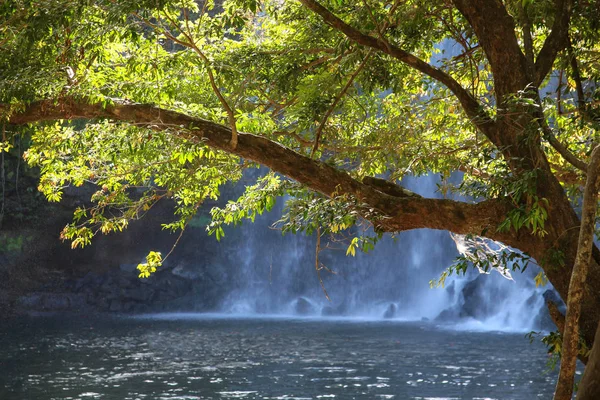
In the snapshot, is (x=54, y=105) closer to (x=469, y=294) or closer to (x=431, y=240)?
(x=469, y=294)

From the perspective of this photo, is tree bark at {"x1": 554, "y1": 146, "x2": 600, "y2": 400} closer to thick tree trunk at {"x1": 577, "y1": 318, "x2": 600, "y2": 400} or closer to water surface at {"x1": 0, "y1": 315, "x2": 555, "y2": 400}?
thick tree trunk at {"x1": 577, "y1": 318, "x2": 600, "y2": 400}

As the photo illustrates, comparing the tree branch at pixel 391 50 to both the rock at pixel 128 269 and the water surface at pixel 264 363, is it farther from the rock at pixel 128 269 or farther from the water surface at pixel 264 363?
the rock at pixel 128 269

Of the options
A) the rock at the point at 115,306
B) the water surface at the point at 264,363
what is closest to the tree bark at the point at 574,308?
the water surface at the point at 264,363

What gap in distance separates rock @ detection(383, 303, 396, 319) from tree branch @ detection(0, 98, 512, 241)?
2334 cm

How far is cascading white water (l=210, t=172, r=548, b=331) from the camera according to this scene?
26906 mm

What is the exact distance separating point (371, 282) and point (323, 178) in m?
25.7

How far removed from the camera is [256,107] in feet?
32.5

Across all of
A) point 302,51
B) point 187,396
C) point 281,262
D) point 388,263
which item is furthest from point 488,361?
point 281,262

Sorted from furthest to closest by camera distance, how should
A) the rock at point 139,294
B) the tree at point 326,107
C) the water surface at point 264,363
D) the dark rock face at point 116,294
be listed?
the rock at point 139,294
the dark rock face at point 116,294
the water surface at point 264,363
the tree at point 326,107

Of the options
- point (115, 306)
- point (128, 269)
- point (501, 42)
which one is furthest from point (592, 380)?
point (128, 269)

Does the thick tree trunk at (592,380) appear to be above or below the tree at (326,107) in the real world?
below

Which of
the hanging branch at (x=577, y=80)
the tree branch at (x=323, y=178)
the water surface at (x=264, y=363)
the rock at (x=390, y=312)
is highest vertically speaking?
the hanging branch at (x=577, y=80)

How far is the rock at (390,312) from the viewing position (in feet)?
96.4

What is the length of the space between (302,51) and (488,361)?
11.1m
